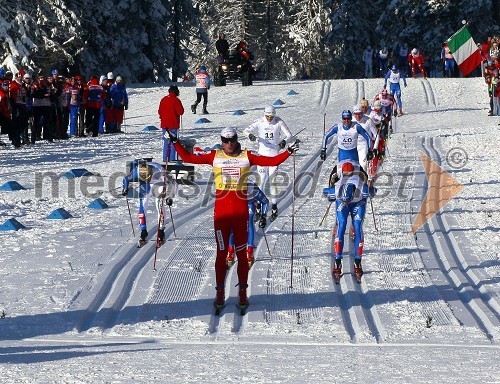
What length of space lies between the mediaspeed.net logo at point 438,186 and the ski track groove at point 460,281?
27 centimetres

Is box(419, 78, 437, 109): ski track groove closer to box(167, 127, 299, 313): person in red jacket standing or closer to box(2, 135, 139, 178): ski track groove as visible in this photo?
box(2, 135, 139, 178): ski track groove

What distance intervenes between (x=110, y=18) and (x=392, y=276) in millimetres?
36306

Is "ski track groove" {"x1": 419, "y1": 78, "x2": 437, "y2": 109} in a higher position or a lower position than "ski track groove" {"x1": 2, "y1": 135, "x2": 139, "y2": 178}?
higher

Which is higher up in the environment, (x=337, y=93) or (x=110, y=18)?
(x=110, y=18)

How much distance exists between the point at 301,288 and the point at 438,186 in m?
9.76

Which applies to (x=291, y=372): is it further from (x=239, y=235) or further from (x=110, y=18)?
(x=110, y=18)

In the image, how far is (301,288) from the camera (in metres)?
12.6

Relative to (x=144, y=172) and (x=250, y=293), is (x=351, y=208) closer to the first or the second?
(x=250, y=293)

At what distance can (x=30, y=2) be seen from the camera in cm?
3869

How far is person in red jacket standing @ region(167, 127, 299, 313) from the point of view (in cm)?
1142

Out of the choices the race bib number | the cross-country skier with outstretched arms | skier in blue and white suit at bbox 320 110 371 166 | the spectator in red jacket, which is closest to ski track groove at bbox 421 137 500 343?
skier in blue and white suit at bbox 320 110 371 166

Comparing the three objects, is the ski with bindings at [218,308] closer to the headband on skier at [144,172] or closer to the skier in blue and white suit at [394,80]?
the headband on skier at [144,172]

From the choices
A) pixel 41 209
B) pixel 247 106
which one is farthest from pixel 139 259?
pixel 247 106

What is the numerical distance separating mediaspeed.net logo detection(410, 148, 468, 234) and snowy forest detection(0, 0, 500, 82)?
50.9ft
